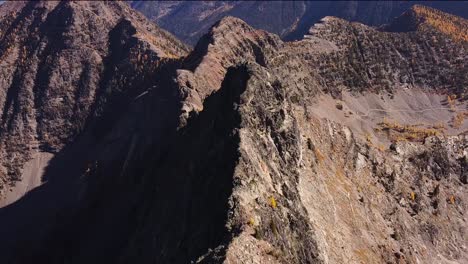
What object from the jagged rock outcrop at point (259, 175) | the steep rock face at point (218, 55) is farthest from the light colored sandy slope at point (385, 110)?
the steep rock face at point (218, 55)

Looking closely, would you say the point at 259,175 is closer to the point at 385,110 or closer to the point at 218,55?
the point at 218,55

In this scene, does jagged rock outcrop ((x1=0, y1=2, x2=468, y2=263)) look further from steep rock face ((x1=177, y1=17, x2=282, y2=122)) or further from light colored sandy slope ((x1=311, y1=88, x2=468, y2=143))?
light colored sandy slope ((x1=311, y1=88, x2=468, y2=143))

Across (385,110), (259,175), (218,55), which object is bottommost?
(385,110)

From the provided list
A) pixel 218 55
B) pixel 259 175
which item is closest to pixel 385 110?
pixel 218 55

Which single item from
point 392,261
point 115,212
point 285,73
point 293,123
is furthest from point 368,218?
point 285,73

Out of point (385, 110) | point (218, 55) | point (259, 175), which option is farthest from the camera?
point (385, 110)
